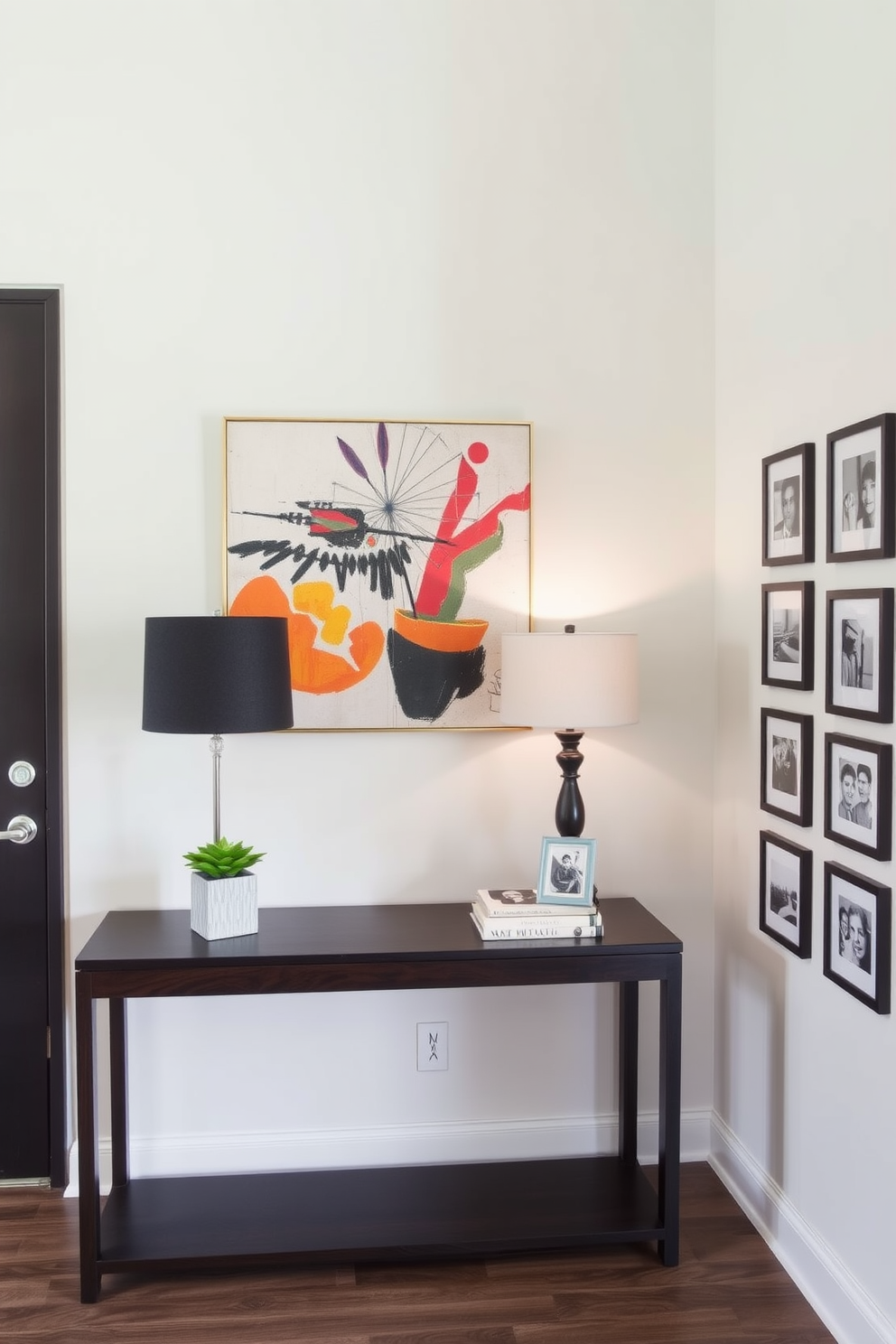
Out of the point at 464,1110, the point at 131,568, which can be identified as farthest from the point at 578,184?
the point at 464,1110

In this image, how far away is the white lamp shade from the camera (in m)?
2.16

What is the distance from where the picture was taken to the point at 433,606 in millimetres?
2459

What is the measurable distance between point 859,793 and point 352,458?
4.47ft

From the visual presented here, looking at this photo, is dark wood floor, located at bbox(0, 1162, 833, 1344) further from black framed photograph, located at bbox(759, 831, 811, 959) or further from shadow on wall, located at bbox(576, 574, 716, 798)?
shadow on wall, located at bbox(576, 574, 716, 798)

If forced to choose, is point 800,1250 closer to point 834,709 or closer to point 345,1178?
point 345,1178

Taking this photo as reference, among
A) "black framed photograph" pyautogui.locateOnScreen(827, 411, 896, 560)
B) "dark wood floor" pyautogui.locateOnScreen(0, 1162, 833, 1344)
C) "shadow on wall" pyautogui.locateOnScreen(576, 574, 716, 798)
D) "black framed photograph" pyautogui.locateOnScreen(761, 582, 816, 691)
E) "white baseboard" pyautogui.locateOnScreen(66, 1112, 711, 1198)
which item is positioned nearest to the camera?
"black framed photograph" pyautogui.locateOnScreen(827, 411, 896, 560)

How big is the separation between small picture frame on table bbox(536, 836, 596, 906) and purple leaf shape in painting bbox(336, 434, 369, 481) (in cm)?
97

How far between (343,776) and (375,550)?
56 cm

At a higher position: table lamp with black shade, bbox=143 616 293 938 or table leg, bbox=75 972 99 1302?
table lamp with black shade, bbox=143 616 293 938

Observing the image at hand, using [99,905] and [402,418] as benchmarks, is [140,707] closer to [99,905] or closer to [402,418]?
[99,905]

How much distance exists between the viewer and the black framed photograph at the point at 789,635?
80.3 inches

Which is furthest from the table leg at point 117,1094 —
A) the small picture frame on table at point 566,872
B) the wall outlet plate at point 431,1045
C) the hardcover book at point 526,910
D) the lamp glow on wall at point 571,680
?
the lamp glow on wall at point 571,680

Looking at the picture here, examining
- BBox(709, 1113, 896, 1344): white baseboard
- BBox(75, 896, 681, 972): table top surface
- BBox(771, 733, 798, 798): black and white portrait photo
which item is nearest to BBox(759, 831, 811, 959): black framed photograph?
BBox(771, 733, 798, 798): black and white portrait photo

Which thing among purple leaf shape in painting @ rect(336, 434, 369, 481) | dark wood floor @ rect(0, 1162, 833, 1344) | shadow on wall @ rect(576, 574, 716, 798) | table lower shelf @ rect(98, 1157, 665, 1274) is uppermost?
purple leaf shape in painting @ rect(336, 434, 369, 481)
